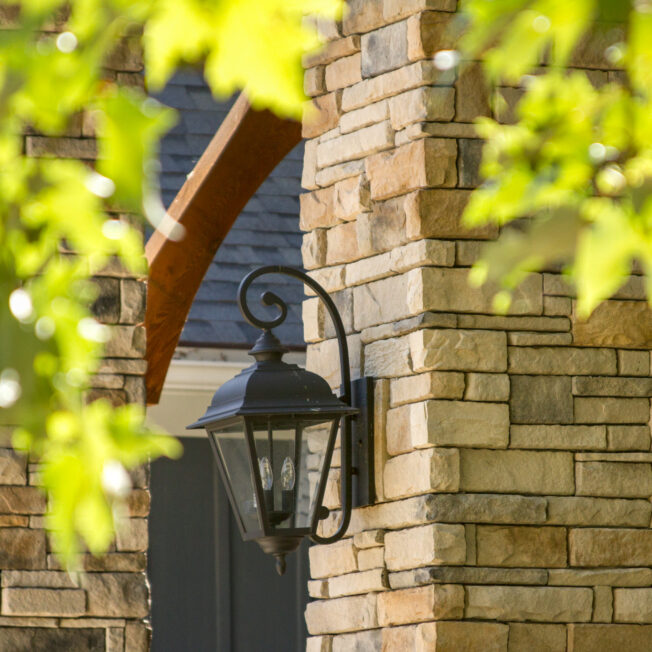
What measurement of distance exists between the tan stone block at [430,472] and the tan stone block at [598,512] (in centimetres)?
29

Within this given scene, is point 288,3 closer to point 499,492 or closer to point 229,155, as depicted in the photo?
point 499,492

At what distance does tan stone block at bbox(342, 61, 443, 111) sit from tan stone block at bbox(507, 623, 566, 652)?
1456 millimetres

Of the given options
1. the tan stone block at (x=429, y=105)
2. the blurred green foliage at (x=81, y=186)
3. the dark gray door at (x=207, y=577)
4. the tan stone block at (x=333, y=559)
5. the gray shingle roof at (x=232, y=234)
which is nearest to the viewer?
the blurred green foliage at (x=81, y=186)

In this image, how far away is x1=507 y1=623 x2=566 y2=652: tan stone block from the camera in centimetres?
374

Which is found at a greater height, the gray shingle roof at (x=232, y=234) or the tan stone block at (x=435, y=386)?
the gray shingle roof at (x=232, y=234)

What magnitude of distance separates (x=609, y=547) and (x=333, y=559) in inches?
31.9

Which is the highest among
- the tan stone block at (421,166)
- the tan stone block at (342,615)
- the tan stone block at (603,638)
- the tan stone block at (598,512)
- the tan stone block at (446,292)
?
the tan stone block at (421,166)

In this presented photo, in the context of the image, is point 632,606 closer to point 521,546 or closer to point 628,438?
point 521,546

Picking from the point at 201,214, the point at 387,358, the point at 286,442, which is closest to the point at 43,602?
the point at 286,442

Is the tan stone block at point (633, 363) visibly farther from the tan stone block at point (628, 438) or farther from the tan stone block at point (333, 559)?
the tan stone block at point (333, 559)

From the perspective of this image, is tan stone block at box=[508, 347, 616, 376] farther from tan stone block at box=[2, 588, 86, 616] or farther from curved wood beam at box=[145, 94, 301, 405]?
curved wood beam at box=[145, 94, 301, 405]

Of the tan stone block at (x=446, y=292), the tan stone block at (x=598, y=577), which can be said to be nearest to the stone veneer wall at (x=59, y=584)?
the tan stone block at (x=446, y=292)

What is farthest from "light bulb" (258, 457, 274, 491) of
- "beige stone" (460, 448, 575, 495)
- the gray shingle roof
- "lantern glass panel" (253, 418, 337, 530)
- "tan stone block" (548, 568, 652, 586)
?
the gray shingle roof

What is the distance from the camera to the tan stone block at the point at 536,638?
3738mm
